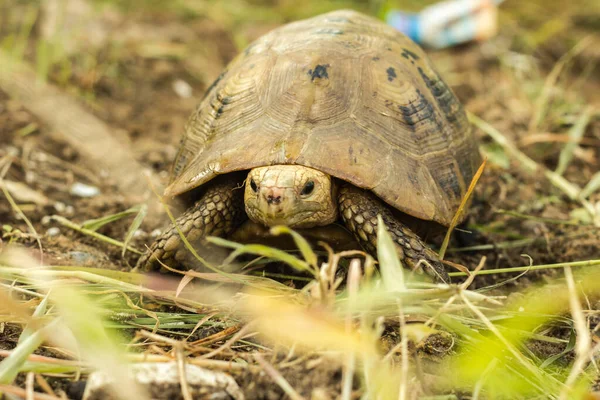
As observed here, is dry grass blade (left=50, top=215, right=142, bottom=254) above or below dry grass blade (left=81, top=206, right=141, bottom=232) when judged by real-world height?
below

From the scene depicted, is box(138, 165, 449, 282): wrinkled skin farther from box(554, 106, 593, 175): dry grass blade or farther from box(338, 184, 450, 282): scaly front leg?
box(554, 106, 593, 175): dry grass blade

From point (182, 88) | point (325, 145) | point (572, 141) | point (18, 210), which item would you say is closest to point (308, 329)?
point (325, 145)

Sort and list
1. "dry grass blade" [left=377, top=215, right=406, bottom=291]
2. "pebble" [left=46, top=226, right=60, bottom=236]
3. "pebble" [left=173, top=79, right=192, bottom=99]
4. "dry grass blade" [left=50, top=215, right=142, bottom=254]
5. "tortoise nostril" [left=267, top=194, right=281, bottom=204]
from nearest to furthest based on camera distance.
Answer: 1. "dry grass blade" [left=377, top=215, right=406, bottom=291]
2. "tortoise nostril" [left=267, top=194, right=281, bottom=204]
3. "dry grass blade" [left=50, top=215, right=142, bottom=254]
4. "pebble" [left=46, top=226, right=60, bottom=236]
5. "pebble" [left=173, top=79, right=192, bottom=99]

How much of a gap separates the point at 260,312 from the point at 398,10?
4869 millimetres

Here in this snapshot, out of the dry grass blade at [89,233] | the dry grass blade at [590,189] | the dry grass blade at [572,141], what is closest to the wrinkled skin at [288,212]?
the dry grass blade at [89,233]

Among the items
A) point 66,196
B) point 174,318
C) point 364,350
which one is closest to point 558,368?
point 364,350

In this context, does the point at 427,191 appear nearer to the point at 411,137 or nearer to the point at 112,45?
the point at 411,137

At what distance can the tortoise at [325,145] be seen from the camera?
243 centimetres

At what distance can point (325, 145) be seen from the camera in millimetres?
2463

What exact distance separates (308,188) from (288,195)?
4.0 inches

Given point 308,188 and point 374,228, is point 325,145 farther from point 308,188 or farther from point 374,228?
point 374,228

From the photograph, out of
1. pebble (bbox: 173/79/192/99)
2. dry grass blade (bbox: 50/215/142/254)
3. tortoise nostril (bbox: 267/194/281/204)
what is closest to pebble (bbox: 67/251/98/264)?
dry grass blade (bbox: 50/215/142/254)

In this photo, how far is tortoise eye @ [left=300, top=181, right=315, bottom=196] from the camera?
2382 millimetres

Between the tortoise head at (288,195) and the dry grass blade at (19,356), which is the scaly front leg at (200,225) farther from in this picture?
the dry grass blade at (19,356)
